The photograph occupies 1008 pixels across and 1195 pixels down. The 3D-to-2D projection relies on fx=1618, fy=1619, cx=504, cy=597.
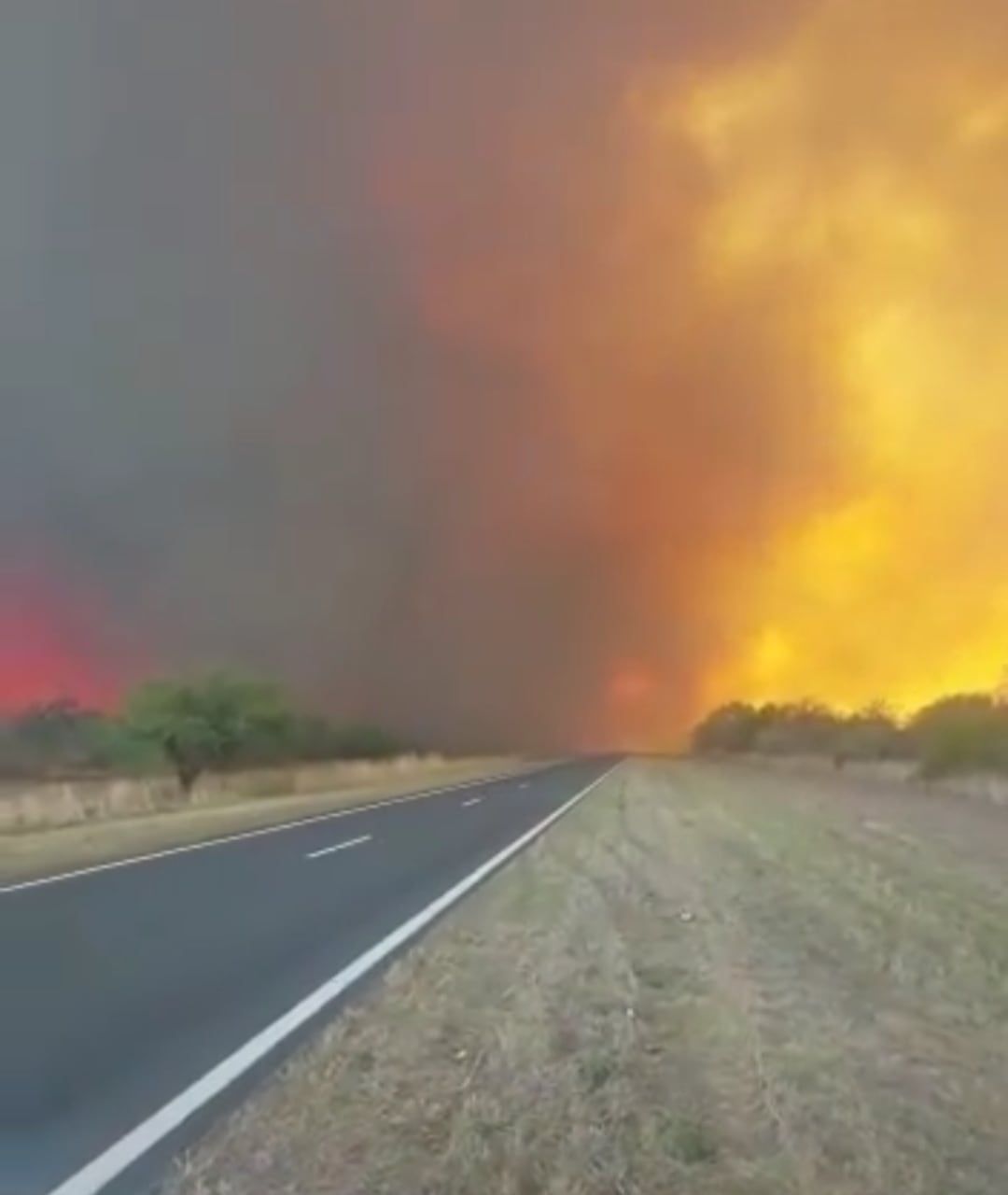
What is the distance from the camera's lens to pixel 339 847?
25.8 metres

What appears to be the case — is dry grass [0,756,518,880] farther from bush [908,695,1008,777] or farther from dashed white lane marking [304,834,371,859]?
bush [908,695,1008,777]

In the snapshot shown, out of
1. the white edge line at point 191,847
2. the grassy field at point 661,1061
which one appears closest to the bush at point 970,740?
the white edge line at point 191,847

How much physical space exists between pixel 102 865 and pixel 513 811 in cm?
1700

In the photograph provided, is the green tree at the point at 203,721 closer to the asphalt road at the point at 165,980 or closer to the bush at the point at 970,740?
the bush at the point at 970,740

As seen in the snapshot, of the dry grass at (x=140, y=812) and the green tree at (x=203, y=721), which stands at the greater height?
the green tree at (x=203, y=721)

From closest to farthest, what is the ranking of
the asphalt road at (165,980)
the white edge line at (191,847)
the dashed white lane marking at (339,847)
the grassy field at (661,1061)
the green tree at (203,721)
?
the grassy field at (661,1061), the asphalt road at (165,980), the white edge line at (191,847), the dashed white lane marking at (339,847), the green tree at (203,721)

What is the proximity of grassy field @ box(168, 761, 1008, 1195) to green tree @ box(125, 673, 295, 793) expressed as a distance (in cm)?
4928

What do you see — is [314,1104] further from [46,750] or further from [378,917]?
[46,750]

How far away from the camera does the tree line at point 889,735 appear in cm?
6650

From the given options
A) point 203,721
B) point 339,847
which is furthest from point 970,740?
point 339,847

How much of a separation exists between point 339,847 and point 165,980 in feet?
47.6

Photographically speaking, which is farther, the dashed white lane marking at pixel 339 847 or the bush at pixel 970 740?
the bush at pixel 970 740

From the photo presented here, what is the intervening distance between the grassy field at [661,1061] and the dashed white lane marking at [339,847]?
739 centimetres

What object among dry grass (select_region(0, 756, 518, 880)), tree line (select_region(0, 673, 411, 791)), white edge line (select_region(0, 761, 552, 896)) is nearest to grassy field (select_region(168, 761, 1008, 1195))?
white edge line (select_region(0, 761, 552, 896))
